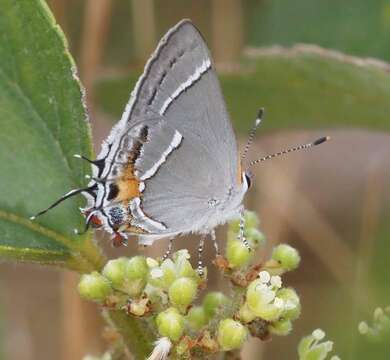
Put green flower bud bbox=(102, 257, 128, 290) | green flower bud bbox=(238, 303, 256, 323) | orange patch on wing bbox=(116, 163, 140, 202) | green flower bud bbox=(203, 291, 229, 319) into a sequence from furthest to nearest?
orange patch on wing bbox=(116, 163, 140, 202)
green flower bud bbox=(203, 291, 229, 319)
green flower bud bbox=(102, 257, 128, 290)
green flower bud bbox=(238, 303, 256, 323)

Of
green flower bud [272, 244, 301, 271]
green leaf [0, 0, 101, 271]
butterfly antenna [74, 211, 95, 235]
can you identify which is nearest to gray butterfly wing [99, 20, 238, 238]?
green leaf [0, 0, 101, 271]

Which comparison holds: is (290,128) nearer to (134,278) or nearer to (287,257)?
(287,257)

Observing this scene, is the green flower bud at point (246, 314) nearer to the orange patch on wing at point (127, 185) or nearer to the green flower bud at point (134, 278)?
the green flower bud at point (134, 278)

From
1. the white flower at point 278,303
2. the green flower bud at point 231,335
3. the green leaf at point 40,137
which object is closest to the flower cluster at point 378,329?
the white flower at point 278,303

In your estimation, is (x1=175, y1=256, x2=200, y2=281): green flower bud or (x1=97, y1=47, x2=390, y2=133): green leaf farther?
(x1=97, y1=47, x2=390, y2=133): green leaf

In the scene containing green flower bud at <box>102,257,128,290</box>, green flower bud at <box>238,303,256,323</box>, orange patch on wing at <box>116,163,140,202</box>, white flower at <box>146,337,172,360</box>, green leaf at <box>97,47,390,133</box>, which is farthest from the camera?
green leaf at <box>97,47,390,133</box>

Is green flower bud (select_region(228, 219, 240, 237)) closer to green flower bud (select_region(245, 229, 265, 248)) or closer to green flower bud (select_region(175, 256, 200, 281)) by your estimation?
green flower bud (select_region(245, 229, 265, 248))

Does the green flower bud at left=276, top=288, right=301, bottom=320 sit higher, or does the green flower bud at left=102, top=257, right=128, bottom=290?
the green flower bud at left=102, top=257, right=128, bottom=290

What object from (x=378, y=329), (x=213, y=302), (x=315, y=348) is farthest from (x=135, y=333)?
(x=378, y=329)
